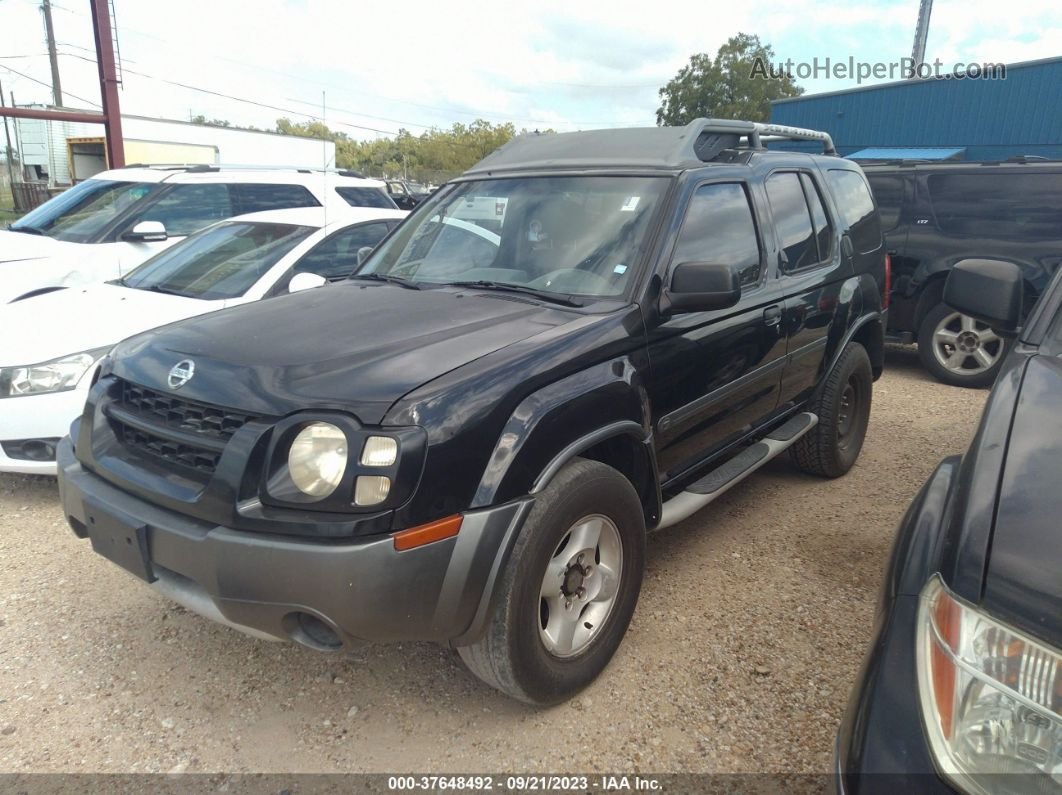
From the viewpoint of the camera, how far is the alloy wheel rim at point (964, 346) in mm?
6906

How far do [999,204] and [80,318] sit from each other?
7.36 m

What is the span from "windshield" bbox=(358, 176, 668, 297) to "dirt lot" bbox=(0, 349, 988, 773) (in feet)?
4.88

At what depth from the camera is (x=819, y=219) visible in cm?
423

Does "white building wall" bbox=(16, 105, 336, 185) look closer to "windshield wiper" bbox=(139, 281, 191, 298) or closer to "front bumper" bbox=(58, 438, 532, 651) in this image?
"windshield wiper" bbox=(139, 281, 191, 298)

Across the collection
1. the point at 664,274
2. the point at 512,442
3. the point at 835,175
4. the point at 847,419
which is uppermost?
the point at 835,175

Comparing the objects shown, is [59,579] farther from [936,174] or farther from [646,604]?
[936,174]

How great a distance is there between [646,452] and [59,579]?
2.77 meters

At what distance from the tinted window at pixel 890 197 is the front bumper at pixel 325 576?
653 cm

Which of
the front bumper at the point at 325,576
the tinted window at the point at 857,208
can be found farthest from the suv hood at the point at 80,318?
the tinted window at the point at 857,208

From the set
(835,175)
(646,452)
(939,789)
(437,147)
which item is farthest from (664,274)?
(437,147)

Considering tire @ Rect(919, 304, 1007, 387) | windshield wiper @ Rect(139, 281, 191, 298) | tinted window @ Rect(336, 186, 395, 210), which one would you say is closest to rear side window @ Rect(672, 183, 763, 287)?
windshield wiper @ Rect(139, 281, 191, 298)

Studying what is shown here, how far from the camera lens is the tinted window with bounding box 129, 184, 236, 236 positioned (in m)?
7.03

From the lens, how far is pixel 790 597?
10.9ft

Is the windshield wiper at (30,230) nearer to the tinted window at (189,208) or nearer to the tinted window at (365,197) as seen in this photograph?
the tinted window at (189,208)
